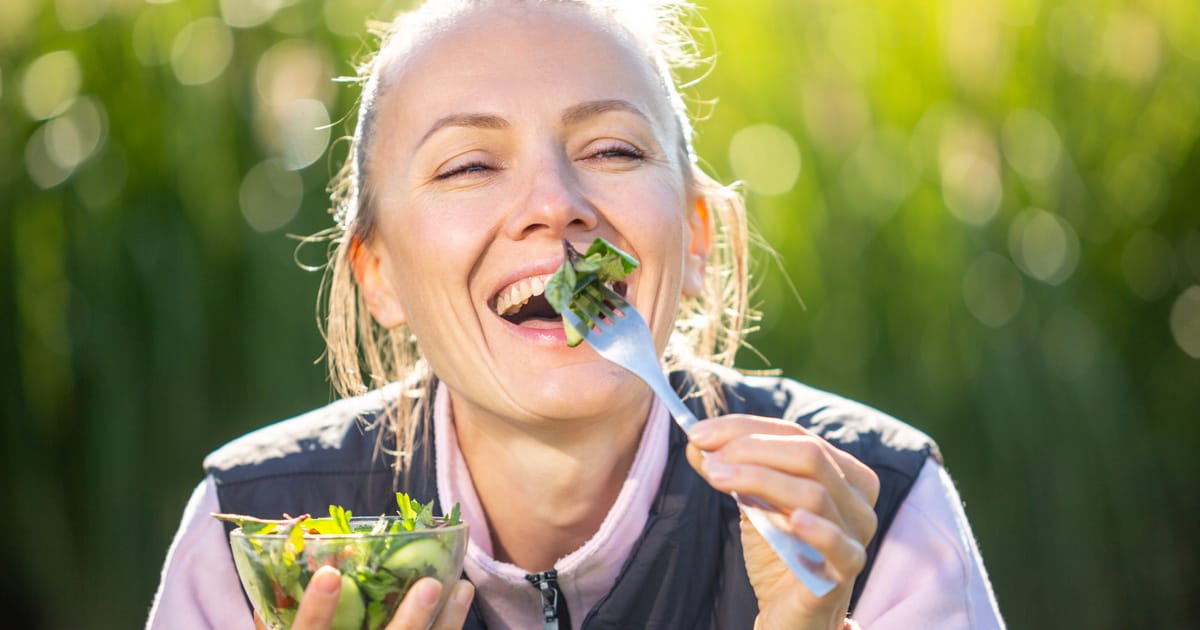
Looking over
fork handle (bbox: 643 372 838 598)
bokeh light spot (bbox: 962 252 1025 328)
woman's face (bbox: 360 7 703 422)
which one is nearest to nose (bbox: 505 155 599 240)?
woman's face (bbox: 360 7 703 422)

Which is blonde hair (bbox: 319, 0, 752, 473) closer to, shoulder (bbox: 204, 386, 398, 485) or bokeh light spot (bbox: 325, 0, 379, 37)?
shoulder (bbox: 204, 386, 398, 485)

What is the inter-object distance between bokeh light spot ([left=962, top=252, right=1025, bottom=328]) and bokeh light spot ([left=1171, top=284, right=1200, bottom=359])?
1.56 ft

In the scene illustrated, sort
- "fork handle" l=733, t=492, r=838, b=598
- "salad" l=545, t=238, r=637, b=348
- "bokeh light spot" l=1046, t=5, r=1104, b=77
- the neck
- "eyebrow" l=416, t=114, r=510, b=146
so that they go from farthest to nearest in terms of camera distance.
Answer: "bokeh light spot" l=1046, t=5, r=1104, b=77 → the neck → "eyebrow" l=416, t=114, r=510, b=146 → "salad" l=545, t=238, r=637, b=348 → "fork handle" l=733, t=492, r=838, b=598

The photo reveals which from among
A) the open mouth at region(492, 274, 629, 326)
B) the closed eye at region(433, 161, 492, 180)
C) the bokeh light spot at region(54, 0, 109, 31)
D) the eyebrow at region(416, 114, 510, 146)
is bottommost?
the open mouth at region(492, 274, 629, 326)

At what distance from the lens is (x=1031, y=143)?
3748 millimetres

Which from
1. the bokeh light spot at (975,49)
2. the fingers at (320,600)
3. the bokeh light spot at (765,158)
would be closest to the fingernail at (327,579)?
the fingers at (320,600)

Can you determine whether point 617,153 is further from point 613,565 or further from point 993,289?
point 993,289

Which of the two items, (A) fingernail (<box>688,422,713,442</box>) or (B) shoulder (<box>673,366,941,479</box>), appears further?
(B) shoulder (<box>673,366,941,479</box>)

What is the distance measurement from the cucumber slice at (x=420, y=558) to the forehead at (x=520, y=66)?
0.74 m

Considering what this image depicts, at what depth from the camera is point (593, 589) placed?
6.63 ft

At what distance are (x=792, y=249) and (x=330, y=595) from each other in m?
2.61

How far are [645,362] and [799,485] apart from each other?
293 mm

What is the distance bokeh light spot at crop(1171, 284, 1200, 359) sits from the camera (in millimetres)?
3635

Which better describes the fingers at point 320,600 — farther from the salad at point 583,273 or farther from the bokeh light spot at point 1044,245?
the bokeh light spot at point 1044,245
